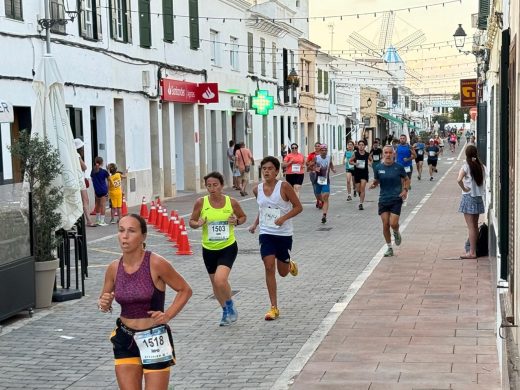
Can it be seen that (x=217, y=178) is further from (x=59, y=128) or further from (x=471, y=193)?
(x=471, y=193)

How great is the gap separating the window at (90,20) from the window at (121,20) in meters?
0.97

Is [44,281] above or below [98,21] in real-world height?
below

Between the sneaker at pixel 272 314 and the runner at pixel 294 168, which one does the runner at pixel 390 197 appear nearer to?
the sneaker at pixel 272 314

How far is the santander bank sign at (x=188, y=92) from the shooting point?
98.0 ft

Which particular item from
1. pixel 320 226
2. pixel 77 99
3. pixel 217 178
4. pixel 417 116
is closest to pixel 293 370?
pixel 217 178

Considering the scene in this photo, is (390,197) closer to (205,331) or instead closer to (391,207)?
(391,207)

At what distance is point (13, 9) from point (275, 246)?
12.2 m

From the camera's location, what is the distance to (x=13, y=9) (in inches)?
795

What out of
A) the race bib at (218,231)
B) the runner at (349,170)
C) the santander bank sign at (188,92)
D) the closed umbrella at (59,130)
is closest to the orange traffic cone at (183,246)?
the closed umbrella at (59,130)

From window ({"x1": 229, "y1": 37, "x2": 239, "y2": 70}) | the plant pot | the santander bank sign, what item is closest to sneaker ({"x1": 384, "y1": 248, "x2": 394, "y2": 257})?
the plant pot

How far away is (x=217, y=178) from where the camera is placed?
379 inches

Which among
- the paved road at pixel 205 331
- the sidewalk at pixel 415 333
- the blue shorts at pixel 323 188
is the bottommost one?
the paved road at pixel 205 331

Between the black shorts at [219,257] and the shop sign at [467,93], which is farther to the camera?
the shop sign at [467,93]

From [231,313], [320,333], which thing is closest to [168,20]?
[231,313]
